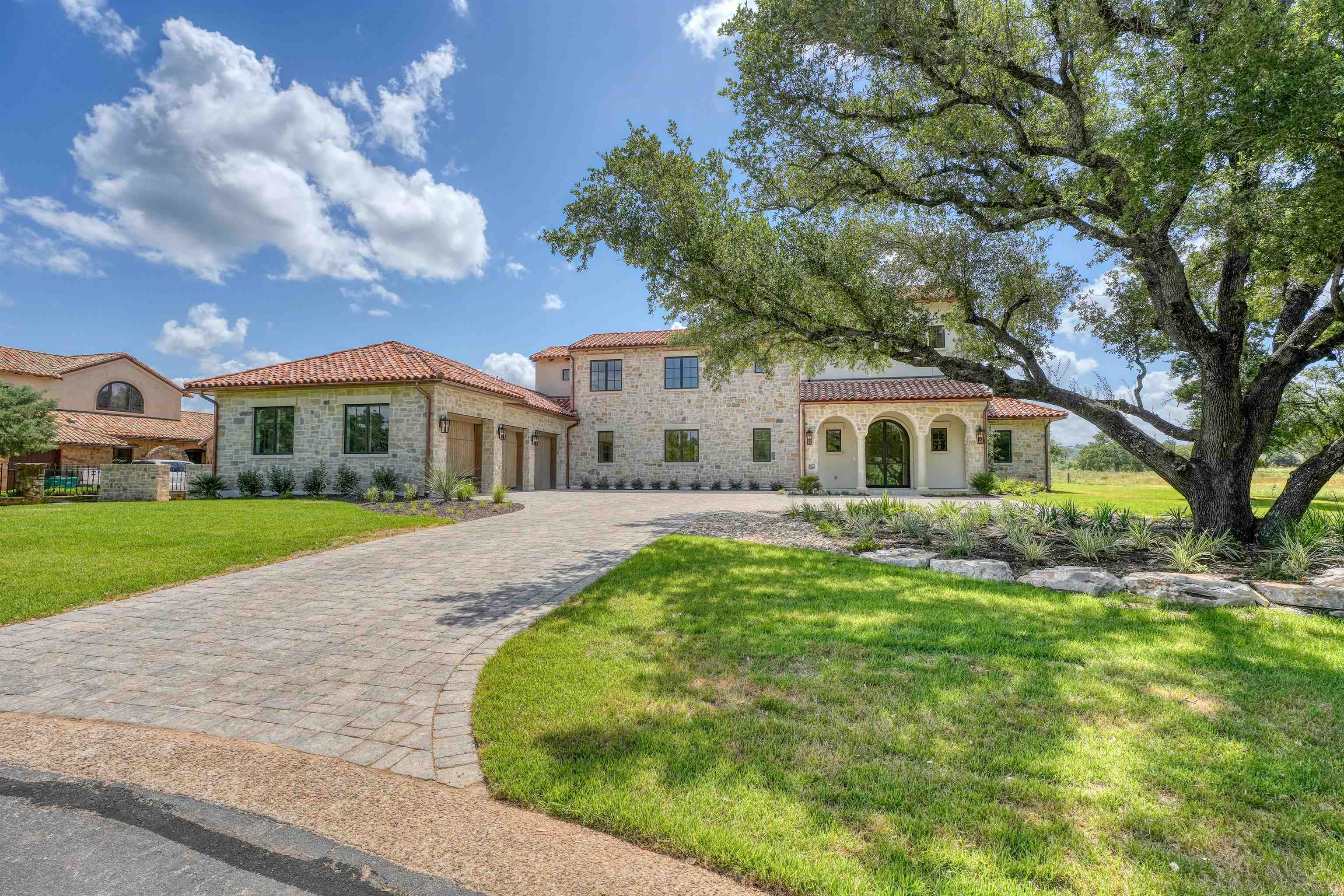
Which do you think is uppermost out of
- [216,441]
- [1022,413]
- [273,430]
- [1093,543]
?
[1022,413]

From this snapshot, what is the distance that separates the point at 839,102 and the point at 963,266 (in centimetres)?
376

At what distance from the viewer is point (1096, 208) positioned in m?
7.38

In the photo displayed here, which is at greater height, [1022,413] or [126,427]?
[1022,413]

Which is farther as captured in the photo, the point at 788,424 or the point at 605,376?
the point at 605,376

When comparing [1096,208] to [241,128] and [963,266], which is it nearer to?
[963,266]

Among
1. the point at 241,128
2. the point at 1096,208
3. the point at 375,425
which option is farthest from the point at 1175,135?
the point at 375,425

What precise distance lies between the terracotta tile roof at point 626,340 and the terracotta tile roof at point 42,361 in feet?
76.5

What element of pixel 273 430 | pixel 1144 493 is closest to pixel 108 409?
pixel 273 430

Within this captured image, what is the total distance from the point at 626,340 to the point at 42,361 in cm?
2730

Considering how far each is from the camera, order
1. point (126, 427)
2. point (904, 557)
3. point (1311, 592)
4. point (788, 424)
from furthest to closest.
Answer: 1. point (126, 427)
2. point (788, 424)
3. point (904, 557)
4. point (1311, 592)

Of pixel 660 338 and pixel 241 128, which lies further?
pixel 660 338

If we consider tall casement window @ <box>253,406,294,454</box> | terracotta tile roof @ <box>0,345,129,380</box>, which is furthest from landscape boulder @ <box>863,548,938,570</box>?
terracotta tile roof @ <box>0,345,129,380</box>

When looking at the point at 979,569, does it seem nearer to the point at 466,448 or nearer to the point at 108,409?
the point at 466,448

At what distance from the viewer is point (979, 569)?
6.46m
